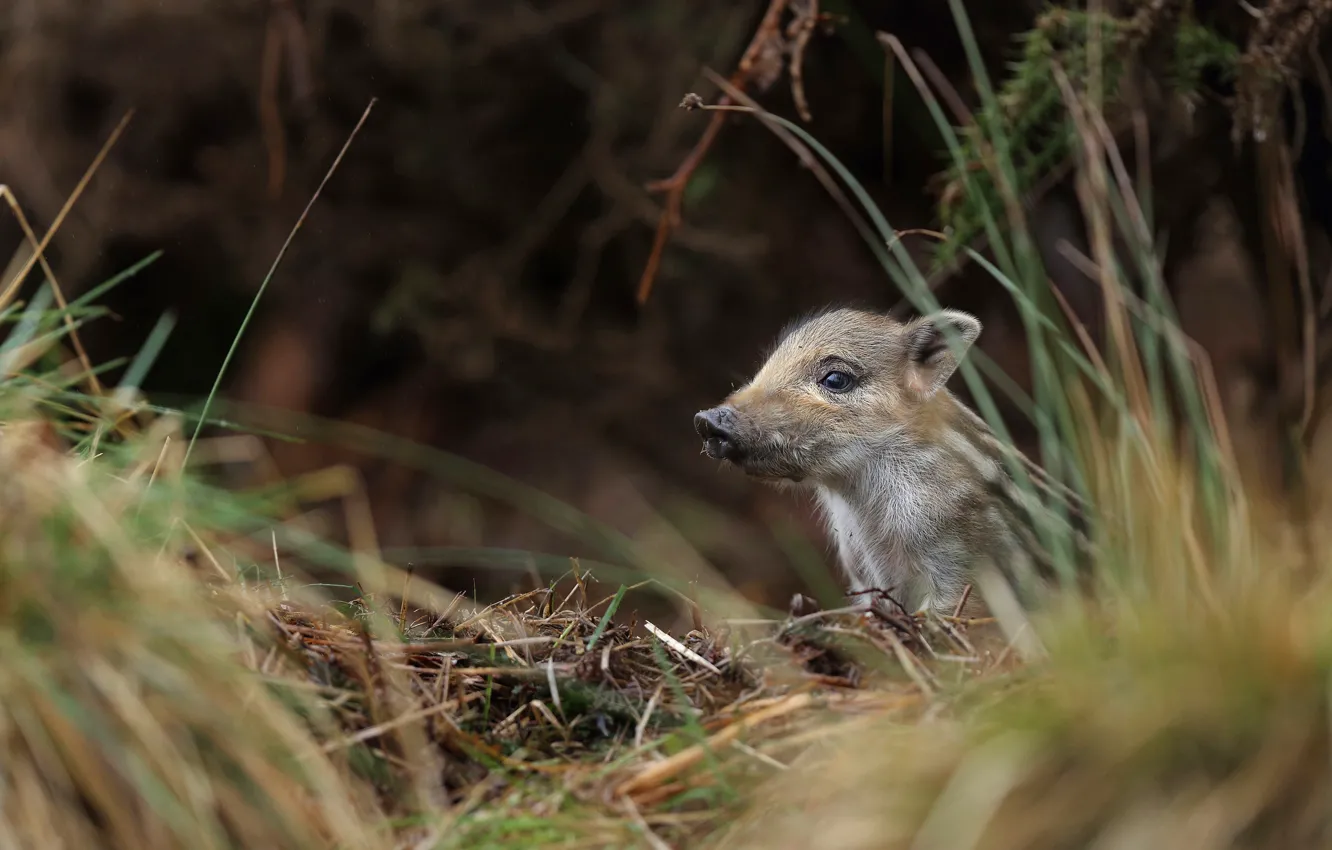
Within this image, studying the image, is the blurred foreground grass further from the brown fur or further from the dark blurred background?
the dark blurred background

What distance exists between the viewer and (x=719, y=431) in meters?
3.95

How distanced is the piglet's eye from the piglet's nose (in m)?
0.38

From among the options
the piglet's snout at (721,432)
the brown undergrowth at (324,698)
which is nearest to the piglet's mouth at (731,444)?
the piglet's snout at (721,432)

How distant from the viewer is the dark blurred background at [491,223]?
6039 millimetres

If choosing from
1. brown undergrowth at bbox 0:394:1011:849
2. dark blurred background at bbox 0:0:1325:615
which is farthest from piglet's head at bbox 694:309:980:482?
dark blurred background at bbox 0:0:1325:615

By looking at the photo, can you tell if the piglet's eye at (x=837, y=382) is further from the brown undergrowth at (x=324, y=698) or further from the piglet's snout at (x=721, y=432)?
the brown undergrowth at (x=324, y=698)

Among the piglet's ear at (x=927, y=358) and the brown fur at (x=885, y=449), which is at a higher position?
the piglet's ear at (x=927, y=358)

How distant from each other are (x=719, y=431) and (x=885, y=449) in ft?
1.68

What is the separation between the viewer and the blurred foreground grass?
6.30ft

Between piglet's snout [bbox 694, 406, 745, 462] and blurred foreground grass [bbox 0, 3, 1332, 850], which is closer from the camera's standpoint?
blurred foreground grass [bbox 0, 3, 1332, 850]

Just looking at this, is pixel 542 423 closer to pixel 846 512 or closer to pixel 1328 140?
pixel 846 512

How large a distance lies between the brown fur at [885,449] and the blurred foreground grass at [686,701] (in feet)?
3.42

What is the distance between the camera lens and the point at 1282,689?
1.96m

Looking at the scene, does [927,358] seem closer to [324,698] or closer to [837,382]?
[837,382]
